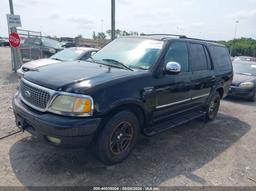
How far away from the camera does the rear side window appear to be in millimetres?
5462

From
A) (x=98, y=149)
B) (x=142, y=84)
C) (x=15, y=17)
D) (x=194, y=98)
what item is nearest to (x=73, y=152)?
(x=98, y=149)

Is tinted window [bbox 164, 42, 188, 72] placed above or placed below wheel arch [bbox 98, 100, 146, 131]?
above

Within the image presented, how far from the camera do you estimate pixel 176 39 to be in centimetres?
431

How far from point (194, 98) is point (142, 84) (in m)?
1.81

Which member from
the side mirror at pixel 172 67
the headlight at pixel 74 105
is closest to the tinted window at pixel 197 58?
the side mirror at pixel 172 67

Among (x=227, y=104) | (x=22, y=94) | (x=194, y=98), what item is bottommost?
(x=227, y=104)

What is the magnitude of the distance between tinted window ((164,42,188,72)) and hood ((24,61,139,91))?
0.90 metres

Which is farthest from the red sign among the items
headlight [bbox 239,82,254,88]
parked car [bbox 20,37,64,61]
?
headlight [bbox 239,82,254,88]

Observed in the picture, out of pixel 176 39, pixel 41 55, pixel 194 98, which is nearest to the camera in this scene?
pixel 176 39

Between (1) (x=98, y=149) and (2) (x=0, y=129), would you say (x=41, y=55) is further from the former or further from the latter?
(1) (x=98, y=149)

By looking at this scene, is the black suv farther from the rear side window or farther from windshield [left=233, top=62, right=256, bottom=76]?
windshield [left=233, top=62, right=256, bottom=76]

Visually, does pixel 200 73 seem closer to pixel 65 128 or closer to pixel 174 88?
pixel 174 88

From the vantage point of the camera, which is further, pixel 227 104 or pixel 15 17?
pixel 15 17

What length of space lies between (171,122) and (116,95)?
1616 millimetres
